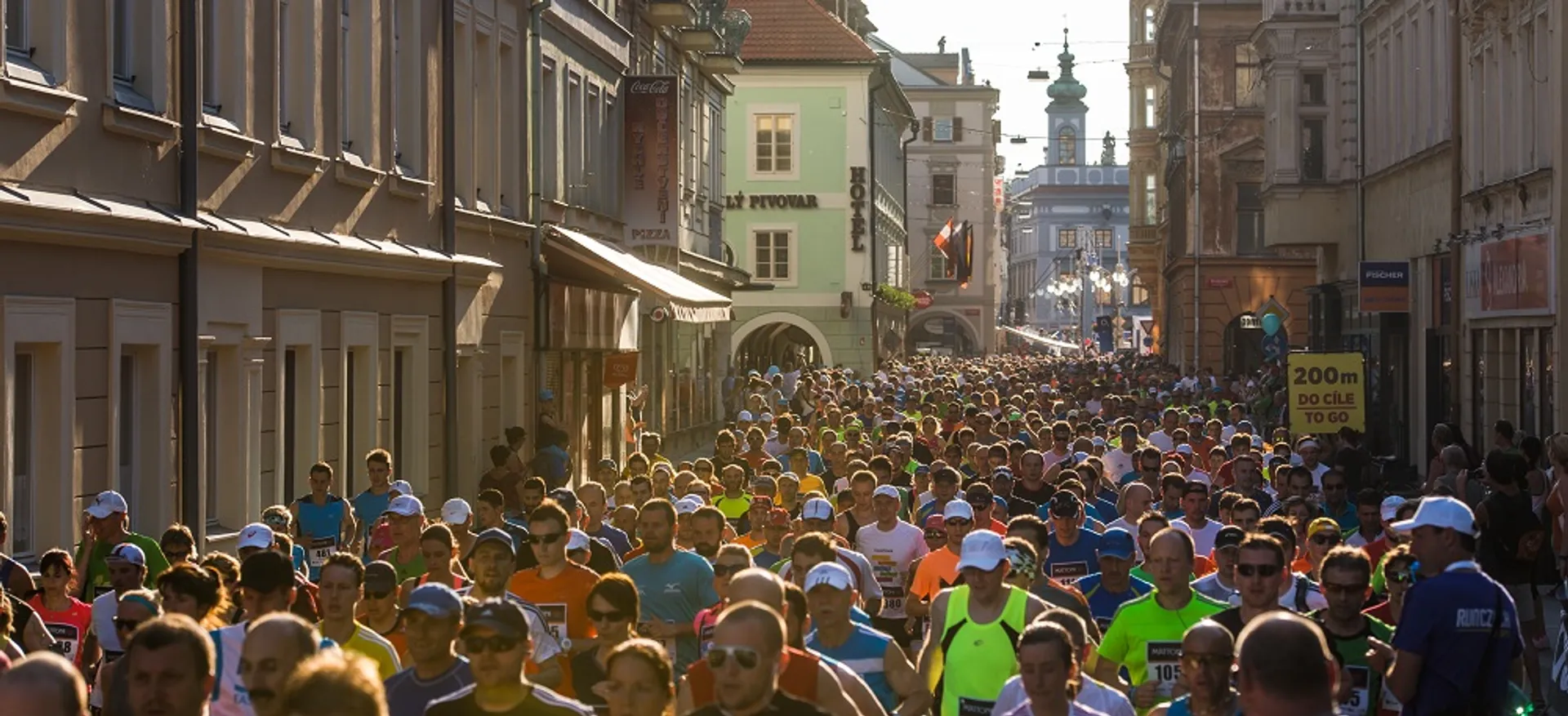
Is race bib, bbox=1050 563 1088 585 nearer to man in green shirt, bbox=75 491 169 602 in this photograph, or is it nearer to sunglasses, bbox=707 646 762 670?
man in green shirt, bbox=75 491 169 602

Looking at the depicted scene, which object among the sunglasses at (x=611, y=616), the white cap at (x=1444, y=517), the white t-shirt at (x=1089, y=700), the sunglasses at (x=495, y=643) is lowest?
the white t-shirt at (x=1089, y=700)

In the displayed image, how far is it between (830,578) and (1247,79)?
196 feet

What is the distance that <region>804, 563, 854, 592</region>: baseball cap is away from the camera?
10586 mm

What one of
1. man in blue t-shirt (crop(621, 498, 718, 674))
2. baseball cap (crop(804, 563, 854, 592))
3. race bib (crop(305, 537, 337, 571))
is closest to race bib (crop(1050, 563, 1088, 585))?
man in blue t-shirt (crop(621, 498, 718, 674))

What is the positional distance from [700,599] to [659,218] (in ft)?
79.8

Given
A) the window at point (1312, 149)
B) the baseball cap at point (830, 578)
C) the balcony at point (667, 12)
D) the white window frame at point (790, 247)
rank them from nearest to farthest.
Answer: the baseball cap at point (830, 578), the balcony at point (667, 12), the window at point (1312, 149), the white window frame at point (790, 247)

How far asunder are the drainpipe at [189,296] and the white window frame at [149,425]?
213 mm

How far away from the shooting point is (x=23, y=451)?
16219mm

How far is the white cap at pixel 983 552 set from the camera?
421 inches

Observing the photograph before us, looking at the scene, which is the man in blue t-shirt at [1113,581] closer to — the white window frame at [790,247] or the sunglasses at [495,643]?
the sunglasses at [495,643]

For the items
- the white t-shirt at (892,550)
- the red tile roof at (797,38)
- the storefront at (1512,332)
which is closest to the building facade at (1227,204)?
the red tile roof at (797,38)

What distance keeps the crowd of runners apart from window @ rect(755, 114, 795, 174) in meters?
47.6

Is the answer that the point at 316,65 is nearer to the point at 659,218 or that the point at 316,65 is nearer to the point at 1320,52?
the point at 659,218

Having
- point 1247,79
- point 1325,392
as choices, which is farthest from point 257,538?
point 1247,79
